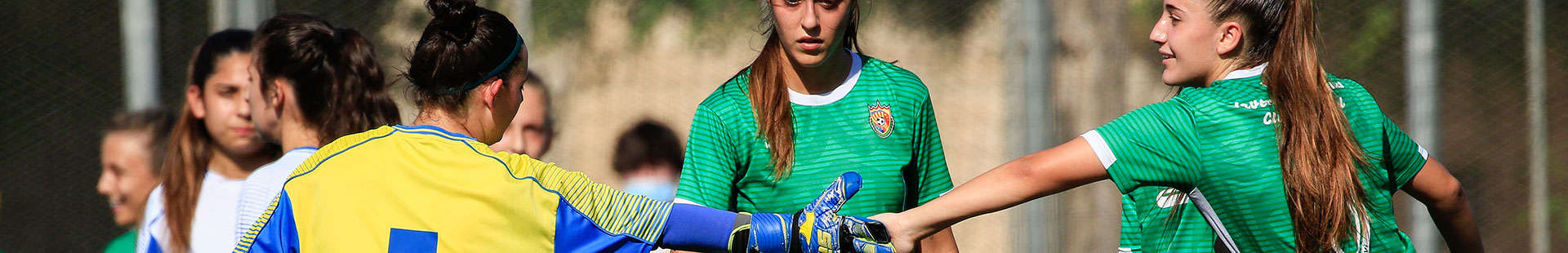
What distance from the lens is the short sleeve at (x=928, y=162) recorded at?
278 cm

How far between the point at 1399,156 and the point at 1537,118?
7.95 ft

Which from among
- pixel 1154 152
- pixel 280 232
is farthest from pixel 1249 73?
pixel 280 232

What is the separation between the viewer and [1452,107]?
415 centimetres

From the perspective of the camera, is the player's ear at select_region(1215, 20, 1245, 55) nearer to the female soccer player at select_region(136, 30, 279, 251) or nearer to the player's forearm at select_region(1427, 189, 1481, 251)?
the player's forearm at select_region(1427, 189, 1481, 251)

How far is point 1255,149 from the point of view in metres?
2.12

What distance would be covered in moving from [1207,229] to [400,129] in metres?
1.50

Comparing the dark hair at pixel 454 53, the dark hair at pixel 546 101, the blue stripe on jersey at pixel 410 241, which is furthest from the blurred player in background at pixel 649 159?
the blue stripe on jersey at pixel 410 241

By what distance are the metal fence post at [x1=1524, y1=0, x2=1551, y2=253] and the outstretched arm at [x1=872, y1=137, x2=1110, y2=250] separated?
2888mm

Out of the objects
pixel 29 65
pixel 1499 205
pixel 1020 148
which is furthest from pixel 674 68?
pixel 1499 205

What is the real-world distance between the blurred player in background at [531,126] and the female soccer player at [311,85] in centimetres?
88

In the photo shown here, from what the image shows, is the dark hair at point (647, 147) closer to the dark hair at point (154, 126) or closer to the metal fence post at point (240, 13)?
the metal fence post at point (240, 13)

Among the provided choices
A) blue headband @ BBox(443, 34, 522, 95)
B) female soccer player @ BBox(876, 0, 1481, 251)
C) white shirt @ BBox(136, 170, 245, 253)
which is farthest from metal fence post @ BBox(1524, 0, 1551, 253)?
white shirt @ BBox(136, 170, 245, 253)

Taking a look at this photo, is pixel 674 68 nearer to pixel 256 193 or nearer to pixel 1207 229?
pixel 256 193

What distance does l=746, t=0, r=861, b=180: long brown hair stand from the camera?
2656mm
